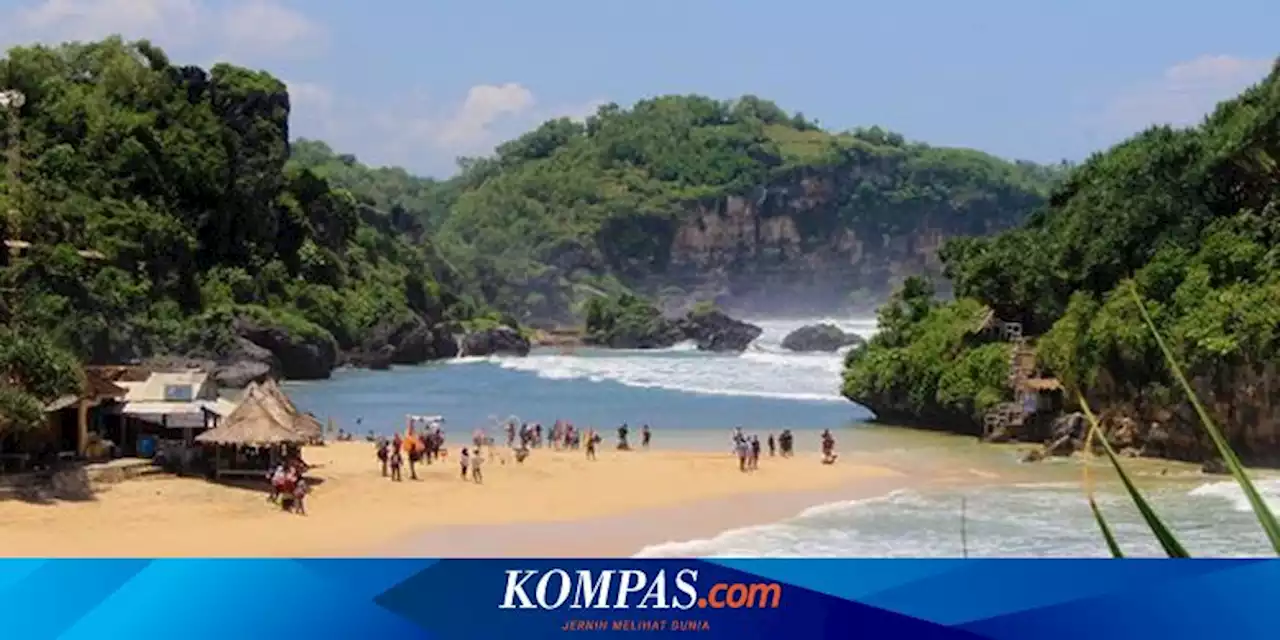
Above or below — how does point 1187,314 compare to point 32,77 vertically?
below

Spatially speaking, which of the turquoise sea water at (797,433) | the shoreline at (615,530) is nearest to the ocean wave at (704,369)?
the turquoise sea water at (797,433)

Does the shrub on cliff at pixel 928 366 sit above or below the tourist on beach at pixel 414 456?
above

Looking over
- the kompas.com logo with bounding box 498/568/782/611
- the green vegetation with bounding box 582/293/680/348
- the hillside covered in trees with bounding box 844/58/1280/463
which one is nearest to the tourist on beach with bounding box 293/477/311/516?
the hillside covered in trees with bounding box 844/58/1280/463

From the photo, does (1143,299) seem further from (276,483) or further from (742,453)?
(276,483)

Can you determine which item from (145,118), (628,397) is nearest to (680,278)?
(145,118)

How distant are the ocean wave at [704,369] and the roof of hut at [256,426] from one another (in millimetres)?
26944

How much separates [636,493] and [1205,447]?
10.5 metres

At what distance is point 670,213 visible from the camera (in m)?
141

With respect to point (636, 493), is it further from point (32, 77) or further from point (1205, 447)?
point (32, 77)

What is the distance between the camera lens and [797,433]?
3444 cm

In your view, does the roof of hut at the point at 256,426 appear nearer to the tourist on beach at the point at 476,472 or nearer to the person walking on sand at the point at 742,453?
the tourist on beach at the point at 476,472

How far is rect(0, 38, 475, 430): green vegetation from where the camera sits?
4947 centimetres

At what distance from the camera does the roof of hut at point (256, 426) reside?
20312mm

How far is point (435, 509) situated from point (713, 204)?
4907 inches
